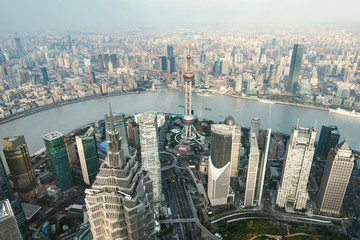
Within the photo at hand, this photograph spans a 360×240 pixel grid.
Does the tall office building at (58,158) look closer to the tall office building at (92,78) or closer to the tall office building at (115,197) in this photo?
the tall office building at (115,197)

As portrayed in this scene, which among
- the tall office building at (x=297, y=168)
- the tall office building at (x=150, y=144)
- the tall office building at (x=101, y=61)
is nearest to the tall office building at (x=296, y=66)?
the tall office building at (x=297, y=168)

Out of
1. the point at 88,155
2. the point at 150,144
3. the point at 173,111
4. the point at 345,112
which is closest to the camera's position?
the point at 150,144

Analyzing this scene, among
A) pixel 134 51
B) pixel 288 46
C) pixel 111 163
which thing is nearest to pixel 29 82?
pixel 134 51

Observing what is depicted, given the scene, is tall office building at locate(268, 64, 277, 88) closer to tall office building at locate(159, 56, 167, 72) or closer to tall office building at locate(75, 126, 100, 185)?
tall office building at locate(159, 56, 167, 72)

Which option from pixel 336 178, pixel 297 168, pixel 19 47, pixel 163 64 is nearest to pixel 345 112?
pixel 336 178

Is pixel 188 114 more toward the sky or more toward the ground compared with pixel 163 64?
more toward the ground

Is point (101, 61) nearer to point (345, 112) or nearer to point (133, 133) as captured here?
point (133, 133)

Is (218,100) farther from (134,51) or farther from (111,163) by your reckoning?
(134,51)
